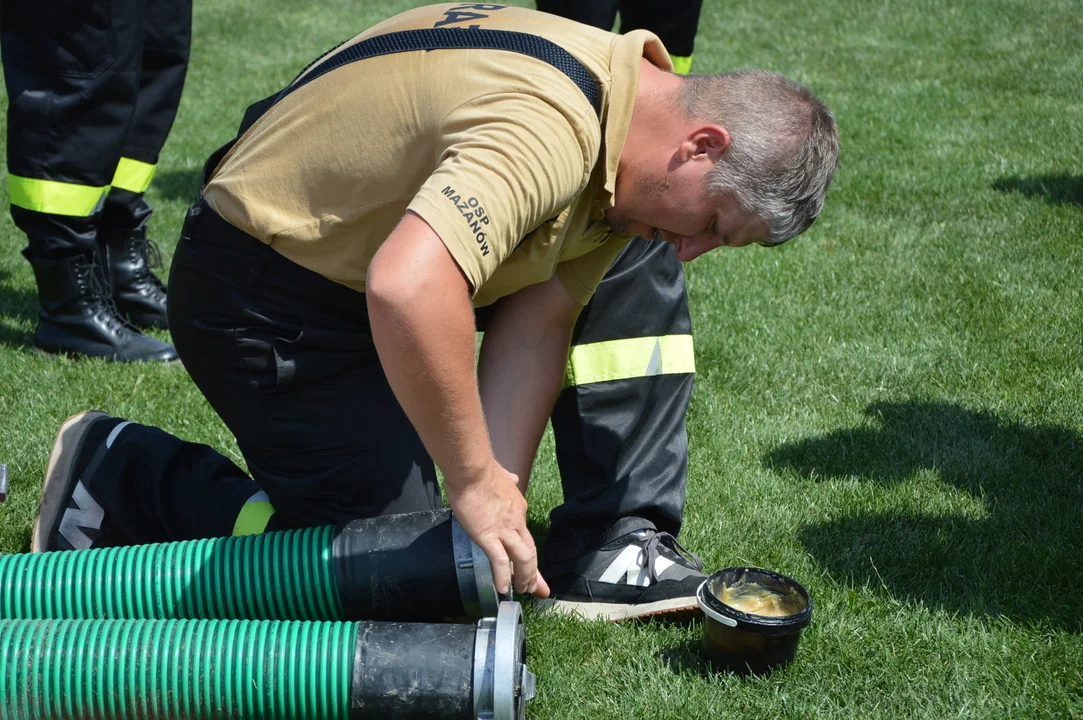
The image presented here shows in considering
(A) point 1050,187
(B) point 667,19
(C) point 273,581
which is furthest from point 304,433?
(A) point 1050,187

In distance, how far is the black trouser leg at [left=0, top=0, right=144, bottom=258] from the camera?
419cm

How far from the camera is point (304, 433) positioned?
2.99 m

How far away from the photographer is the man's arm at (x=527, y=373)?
116 inches

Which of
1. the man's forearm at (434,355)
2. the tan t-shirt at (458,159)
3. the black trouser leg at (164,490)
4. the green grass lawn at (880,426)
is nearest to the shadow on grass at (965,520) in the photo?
the green grass lawn at (880,426)

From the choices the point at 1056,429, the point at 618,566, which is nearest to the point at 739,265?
the point at 1056,429

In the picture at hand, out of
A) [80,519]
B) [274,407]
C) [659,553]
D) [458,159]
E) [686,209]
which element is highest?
[458,159]

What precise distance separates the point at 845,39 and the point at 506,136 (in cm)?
971

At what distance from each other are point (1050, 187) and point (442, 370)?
18.3 ft

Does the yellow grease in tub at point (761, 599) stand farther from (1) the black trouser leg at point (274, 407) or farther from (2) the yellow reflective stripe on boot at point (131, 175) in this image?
(2) the yellow reflective stripe on boot at point (131, 175)

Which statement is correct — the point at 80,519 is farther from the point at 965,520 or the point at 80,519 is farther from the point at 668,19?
the point at 668,19

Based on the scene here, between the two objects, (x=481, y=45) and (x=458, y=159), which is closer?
(x=458, y=159)

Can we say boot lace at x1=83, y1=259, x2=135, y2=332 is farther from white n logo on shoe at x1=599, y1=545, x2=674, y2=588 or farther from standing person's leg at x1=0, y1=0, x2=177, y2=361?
white n logo on shoe at x1=599, y1=545, x2=674, y2=588

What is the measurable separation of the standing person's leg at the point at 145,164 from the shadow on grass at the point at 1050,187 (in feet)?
15.5

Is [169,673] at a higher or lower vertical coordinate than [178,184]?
higher
